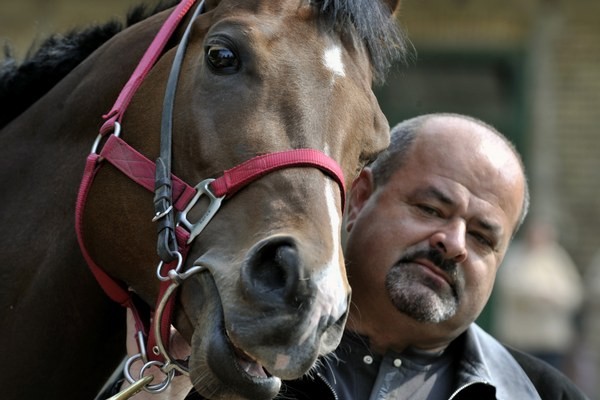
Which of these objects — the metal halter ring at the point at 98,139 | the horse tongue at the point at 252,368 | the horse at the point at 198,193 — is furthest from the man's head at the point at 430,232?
→ the metal halter ring at the point at 98,139

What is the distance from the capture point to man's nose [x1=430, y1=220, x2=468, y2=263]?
147 inches

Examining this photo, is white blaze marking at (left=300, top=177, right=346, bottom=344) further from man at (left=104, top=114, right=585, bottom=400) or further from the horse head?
man at (left=104, top=114, right=585, bottom=400)

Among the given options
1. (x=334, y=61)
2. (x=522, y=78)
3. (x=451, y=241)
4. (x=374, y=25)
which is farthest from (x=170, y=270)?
(x=522, y=78)

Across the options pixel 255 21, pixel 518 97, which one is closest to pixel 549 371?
pixel 255 21

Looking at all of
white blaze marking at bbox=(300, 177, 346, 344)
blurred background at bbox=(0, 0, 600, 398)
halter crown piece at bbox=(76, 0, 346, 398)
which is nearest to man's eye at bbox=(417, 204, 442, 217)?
halter crown piece at bbox=(76, 0, 346, 398)

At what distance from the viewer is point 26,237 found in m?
3.53

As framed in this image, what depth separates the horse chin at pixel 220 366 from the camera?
2900mm

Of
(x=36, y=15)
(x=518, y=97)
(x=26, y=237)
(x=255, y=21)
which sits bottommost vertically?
(x=518, y=97)

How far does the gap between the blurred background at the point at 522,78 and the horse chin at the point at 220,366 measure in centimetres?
922

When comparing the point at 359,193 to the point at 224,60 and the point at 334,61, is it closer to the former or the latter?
the point at 334,61

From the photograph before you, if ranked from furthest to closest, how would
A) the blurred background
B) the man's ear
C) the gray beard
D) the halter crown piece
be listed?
1. the blurred background
2. the man's ear
3. the gray beard
4. the halter crown piece

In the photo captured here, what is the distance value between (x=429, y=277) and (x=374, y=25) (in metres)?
0.89

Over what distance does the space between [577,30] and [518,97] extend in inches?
38.6

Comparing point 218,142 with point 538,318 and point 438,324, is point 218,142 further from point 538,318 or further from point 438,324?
point 538,318
